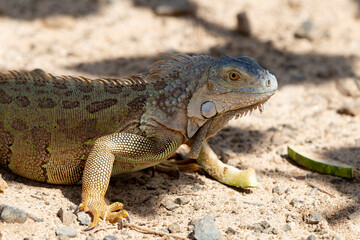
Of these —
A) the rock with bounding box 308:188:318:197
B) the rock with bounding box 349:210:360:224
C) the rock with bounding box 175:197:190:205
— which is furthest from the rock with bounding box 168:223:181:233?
the rock with bounding box 349:210:360:224

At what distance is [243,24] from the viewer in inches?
406

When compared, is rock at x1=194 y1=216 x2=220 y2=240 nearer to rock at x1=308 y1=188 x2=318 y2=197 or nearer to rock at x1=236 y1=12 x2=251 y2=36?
rock at x1=308 y1=188 x2=318 y2=197

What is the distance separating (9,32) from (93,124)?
245 inches

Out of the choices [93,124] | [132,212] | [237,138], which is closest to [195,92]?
[93,124]

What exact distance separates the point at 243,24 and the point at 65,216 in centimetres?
734

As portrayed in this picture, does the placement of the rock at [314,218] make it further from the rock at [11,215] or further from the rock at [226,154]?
the rock at [11,215]

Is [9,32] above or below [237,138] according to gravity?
above

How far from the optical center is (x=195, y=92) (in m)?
4.80

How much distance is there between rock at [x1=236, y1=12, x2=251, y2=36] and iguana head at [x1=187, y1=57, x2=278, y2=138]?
5739 mm

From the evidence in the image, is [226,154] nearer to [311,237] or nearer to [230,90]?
[230,90]

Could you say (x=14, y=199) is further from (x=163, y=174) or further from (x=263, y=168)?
(x=263, y=168)

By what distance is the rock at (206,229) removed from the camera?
4184 mm

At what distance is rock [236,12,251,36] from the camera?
10.3 meters

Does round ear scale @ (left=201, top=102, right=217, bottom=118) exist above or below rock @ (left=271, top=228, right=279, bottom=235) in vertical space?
above
